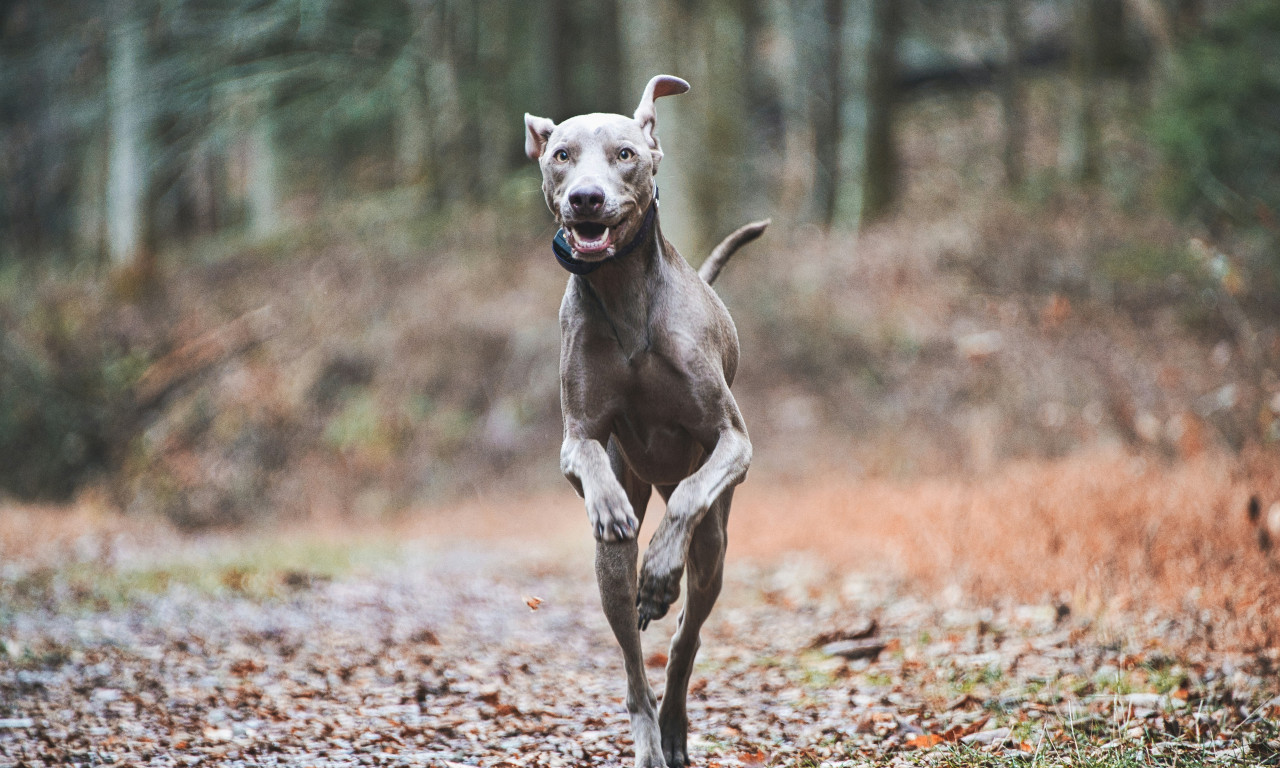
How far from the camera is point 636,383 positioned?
371 cm

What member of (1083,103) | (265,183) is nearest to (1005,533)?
(1083,103)

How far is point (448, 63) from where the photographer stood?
61.2 feet

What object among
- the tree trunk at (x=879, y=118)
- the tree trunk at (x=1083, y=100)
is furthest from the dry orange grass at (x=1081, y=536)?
the tree trunk at (x=1083, y=100)

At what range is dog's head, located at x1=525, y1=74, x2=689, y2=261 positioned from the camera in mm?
3430

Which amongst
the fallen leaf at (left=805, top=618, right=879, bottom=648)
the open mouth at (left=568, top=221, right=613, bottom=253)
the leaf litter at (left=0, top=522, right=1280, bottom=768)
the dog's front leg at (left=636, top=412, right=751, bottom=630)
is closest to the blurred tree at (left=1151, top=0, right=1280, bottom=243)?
the leaf litter at (left=0, top=522, right=1280, bottom=768)

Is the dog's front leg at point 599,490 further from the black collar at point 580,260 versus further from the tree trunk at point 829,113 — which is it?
the tree trunk at point 829,113

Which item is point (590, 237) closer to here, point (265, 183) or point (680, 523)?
point (680, 523)

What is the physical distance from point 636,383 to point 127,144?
1565 cm

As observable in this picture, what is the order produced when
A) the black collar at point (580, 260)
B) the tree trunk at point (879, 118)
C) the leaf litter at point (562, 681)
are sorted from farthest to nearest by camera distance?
the tree trunk at point (879, 118) < the leaf litter at point (562, 681) < the black collar at point (580, 260)

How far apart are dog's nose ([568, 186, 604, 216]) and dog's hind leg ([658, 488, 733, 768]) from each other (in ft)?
3.79

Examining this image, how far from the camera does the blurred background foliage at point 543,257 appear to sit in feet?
36.0

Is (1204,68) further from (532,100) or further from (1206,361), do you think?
(532,100)

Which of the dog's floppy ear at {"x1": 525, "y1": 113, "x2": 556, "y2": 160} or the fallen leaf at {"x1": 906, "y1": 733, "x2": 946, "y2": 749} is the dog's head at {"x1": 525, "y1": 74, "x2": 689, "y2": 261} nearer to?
the dog's floppy ear at {"x1": 525, "y1": 113, "x2": 556, "y2": 160}

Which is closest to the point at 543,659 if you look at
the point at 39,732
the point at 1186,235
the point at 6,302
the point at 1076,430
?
the point at 39,732
